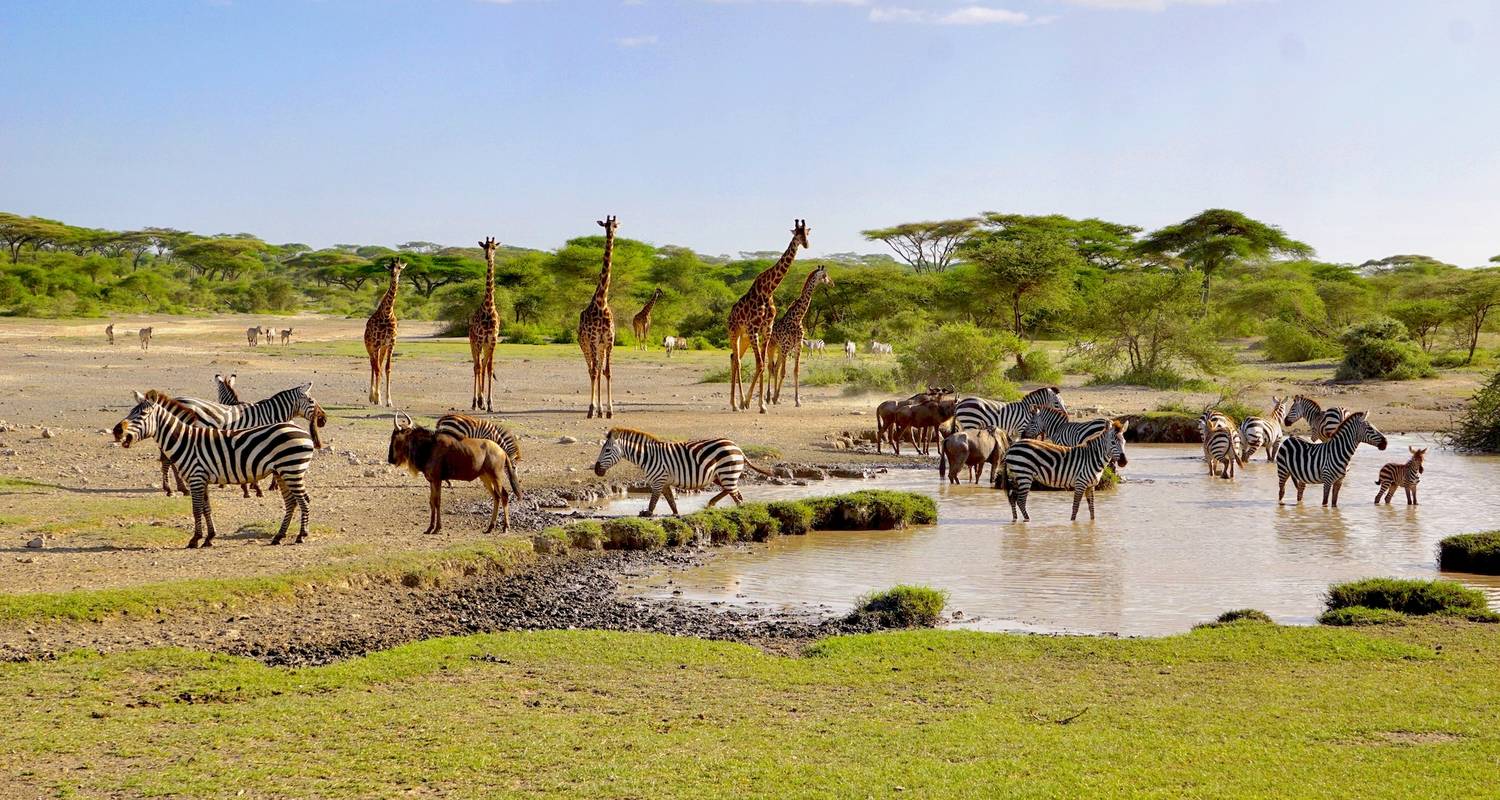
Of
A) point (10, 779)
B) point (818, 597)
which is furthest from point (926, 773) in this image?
point (818, 597)

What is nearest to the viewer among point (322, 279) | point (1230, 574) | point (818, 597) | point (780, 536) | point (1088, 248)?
point (818, 597)

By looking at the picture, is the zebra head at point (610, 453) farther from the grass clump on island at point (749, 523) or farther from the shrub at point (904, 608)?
the shrub at point (904, 608)

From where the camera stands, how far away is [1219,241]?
53719mm

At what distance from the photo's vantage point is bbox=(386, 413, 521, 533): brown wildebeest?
12.6 m

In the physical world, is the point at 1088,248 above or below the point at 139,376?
above

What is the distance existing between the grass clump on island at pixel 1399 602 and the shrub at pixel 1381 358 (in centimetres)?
2609

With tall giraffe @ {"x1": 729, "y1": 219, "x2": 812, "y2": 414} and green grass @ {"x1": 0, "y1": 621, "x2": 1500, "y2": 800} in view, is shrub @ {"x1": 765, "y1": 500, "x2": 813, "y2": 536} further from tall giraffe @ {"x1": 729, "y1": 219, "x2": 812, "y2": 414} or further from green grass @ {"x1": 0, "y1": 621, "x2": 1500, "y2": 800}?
tall giraffe @ {"x1": 729, "y1": 219, "x2": 812, "y2": 414}

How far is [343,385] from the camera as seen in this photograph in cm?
2902

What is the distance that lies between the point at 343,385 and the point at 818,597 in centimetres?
2004

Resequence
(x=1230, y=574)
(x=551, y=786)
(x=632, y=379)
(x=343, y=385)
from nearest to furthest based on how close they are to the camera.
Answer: (x=551, y=786), (x=1230, y=574), (x=343, y=385), (x=632, y=379)

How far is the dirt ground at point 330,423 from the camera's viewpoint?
447 inches

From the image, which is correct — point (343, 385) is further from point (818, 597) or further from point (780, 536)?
point (818, 597)

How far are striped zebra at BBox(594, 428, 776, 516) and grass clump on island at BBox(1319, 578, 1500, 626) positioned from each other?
624 centimetres

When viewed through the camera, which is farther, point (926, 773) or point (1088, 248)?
point (1088, 248)
